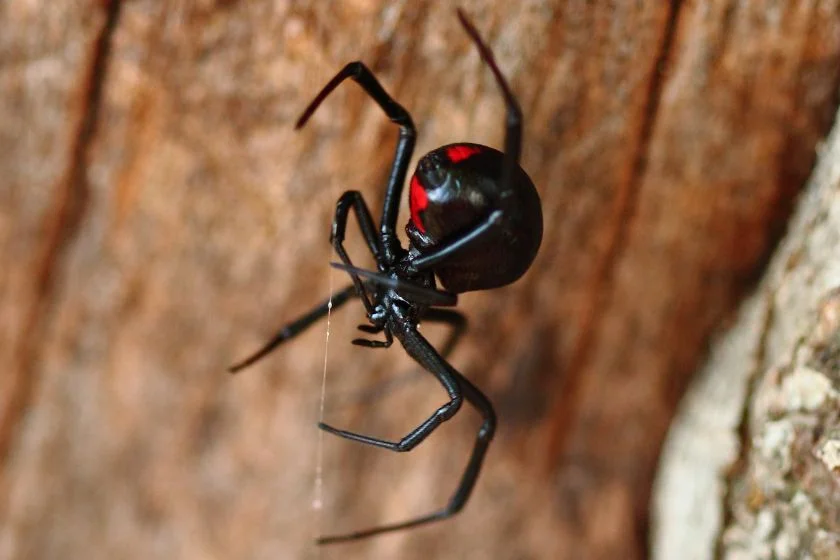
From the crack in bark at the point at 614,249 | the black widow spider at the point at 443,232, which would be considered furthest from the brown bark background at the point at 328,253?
the black widow spider at the point at 443,232

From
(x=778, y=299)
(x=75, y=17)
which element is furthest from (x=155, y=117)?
(x=778, y=299)

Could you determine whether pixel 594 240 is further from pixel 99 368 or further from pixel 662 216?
pixel 99 368

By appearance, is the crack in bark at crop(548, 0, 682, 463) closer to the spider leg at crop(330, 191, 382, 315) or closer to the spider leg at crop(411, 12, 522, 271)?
the spider leg at crop(411, 12, 522, 271)

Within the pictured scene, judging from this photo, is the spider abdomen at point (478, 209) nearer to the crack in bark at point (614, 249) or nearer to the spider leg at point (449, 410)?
the spider leg at point (449, 410)

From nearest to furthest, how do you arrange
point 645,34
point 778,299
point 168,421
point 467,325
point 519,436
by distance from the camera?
1. point 645,34
2. point 778,299
3. point 467,325
4. point 519,436
5. point 168,421

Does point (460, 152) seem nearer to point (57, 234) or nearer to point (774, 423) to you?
point (774, 423)

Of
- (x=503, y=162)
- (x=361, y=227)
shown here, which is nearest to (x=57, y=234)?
(x=361, y=227)
